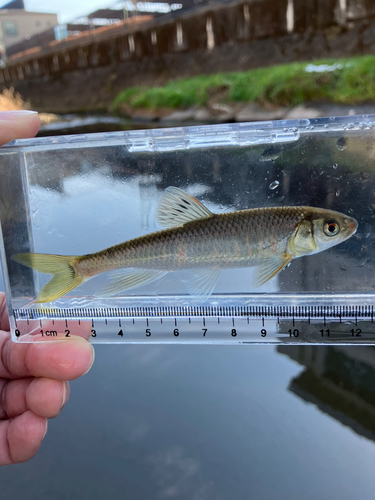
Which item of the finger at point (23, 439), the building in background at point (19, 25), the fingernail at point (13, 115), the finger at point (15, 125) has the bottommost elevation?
the finger at point (23, 439)

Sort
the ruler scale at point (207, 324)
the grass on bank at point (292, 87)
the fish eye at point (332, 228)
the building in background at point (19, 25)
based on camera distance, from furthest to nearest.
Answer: the building in background at point (19, 25)
the grass on bank at point (292, 87)
the ruler scale at point (207, 324)
the fish eye at point (332, 228)

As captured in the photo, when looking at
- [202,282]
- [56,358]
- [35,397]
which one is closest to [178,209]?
[202,282]

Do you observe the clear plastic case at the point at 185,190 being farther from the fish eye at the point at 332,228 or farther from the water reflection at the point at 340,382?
the water reflection at the point at 340,382

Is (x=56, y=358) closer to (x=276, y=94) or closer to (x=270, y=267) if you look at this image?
(x=270, y=267)

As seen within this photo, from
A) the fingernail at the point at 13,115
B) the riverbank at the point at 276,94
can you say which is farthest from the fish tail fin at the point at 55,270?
the riverbank at the point at 276,94

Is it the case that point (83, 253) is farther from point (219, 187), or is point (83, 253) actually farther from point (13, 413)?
point (13, 413)

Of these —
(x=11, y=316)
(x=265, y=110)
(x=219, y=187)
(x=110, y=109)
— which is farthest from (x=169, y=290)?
(x=110, y=109)

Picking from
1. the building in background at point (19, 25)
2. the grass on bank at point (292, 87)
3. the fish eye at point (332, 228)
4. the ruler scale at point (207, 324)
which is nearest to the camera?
the fish eye at point (332, 228)
